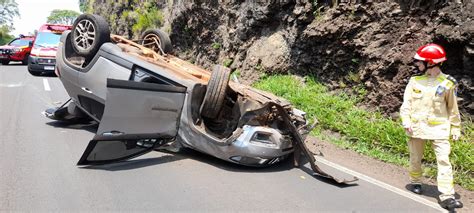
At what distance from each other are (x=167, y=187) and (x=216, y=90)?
1.33m

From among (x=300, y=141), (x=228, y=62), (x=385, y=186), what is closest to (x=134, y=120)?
(x=300, y=141)

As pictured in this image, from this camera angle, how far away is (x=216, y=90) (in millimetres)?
5281

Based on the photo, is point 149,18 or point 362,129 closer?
point 362,129

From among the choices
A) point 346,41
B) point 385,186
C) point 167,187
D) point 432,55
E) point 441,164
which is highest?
point 432,55

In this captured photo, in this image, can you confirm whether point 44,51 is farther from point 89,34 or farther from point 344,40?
point 344,40

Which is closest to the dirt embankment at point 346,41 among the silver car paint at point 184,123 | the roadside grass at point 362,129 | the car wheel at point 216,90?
the roadside grass at point 362,129

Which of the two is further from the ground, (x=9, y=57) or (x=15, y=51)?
(x=15, y=51)

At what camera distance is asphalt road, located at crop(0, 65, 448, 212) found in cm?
414

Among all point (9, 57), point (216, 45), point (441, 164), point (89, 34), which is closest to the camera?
point (441, 164)

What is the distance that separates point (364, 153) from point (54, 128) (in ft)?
16.3

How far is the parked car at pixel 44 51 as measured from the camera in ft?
54.5

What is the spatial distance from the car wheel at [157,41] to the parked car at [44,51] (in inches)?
355

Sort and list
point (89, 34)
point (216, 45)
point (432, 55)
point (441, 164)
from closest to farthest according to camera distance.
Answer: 1. point (441, 164)
2. point (432, 55)
3. point (89, 34)
4. point (216, 45)

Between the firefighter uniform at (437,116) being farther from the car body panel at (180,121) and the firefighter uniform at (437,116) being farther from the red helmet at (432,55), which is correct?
the car body panel at (180,121)
